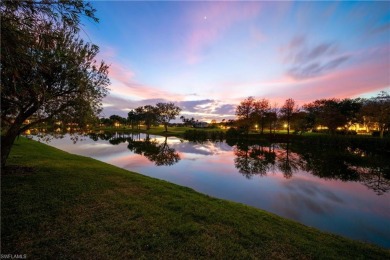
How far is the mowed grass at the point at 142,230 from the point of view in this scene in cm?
603

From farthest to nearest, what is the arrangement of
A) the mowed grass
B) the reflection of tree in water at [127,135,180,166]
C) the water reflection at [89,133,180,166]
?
the water reflection at [89,133,180,166] < the reflection of tree in water at [127,135,180,166] < the mowed grass

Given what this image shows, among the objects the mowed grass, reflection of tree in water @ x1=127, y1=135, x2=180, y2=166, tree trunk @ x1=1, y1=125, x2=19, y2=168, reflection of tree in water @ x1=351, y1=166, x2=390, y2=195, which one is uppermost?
tree trunk @ x1=1, y1=125, x2=19, y2=168

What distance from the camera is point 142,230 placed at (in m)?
7.15

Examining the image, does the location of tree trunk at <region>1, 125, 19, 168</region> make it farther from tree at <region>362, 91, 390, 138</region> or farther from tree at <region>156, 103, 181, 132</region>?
tree at <region>156, 103, 181, 132</region>

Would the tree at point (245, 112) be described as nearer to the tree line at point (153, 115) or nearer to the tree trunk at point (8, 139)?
the tree line at point (153, 115)

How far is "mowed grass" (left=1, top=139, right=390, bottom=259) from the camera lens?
603cm

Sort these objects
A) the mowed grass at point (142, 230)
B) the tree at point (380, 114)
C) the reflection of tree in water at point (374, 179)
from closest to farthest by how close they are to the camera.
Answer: the mowed grass at point (142, 230) → the reflection of tree in water at point (374, 179) → the tree at point (380, 114)

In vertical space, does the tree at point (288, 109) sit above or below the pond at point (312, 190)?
above

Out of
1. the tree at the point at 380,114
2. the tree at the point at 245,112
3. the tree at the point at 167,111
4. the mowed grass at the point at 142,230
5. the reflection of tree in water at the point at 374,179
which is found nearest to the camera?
the mowed grass at the point at 142,230

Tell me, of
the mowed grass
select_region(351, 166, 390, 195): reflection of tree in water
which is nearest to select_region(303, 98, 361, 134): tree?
select_region(351, 166, 390, 195): reflection of tree in water

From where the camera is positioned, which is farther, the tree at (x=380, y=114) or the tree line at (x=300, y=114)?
the tree line at (x=300, y=114)

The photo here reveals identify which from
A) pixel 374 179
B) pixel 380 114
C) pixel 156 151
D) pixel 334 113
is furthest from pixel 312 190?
pixel 334 113

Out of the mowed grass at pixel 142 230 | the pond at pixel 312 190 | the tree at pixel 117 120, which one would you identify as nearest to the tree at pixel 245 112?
the pond at pixel 312 190

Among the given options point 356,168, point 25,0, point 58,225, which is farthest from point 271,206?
point 356,168
